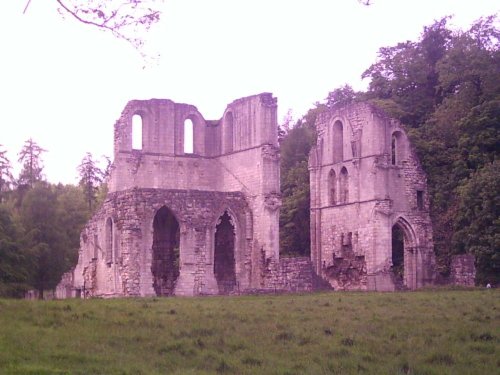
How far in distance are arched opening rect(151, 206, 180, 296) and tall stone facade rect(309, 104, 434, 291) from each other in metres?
9.69

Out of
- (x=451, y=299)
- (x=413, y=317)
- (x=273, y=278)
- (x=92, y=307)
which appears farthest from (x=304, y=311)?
(x=273, y=278)

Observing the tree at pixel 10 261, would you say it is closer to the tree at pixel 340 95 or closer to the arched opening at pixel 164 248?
the arched opening at pixel 164 248

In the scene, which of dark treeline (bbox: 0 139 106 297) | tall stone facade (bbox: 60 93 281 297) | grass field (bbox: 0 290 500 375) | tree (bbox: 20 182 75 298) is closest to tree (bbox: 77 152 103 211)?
dark treeline (bbox: 0 139 106 297)

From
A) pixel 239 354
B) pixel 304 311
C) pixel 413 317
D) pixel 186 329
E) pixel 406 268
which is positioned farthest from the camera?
pixel 406 268

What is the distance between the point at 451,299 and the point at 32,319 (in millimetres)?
14530

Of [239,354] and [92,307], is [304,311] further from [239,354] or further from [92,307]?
[239,354]

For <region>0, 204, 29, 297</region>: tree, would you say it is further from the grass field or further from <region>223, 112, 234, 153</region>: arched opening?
the grass field

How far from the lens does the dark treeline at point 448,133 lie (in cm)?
4375

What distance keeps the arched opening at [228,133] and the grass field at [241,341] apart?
26544 millimetres

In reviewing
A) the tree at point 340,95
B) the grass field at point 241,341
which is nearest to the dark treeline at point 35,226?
the tree at point 340,95

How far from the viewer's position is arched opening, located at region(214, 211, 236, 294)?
43.8 m

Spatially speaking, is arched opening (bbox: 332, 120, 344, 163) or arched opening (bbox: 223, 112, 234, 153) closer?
arched opening (bbox: 223, 112, 234, 153)

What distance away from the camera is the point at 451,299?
28094mm

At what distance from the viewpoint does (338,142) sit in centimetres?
5028
